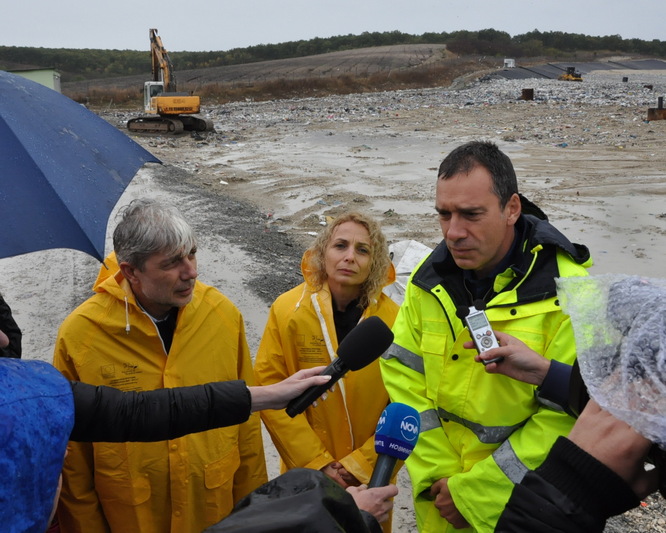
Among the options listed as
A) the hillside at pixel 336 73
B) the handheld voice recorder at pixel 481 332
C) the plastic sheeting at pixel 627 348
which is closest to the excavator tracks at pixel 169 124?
the hillside at pixel 336 73

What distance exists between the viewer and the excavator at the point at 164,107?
75.8ft

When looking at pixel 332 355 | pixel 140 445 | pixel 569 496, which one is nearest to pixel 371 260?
pixel 332 355

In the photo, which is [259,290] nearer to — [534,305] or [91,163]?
[91,163]

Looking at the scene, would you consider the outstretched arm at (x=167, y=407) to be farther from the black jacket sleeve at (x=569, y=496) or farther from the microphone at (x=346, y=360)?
the black jacket sleeve at (x=569, y=496)

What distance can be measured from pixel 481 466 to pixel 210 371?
1.16 m

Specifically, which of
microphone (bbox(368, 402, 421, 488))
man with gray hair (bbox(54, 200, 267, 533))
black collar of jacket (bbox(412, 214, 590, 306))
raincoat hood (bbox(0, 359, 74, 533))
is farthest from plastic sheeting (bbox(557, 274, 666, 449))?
man with gray hair (bbox(54, 200, 267, 533))

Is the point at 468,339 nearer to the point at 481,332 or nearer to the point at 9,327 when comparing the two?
the point at 481,332

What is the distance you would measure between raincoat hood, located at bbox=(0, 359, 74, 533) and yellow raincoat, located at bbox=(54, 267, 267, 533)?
3.86 ft

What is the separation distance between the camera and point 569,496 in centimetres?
138

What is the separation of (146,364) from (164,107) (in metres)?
21.9

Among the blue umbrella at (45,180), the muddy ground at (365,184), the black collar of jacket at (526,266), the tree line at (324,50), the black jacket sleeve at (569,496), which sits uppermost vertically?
the tree line at (324,50)

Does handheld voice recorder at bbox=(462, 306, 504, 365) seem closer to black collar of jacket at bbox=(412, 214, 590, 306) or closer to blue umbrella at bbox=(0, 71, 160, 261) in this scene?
black collar of jacket at bbox=(412, 214, 590, 306)

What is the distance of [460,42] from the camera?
225 feet

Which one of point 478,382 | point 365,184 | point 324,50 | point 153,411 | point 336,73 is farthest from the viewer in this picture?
point 324,50
